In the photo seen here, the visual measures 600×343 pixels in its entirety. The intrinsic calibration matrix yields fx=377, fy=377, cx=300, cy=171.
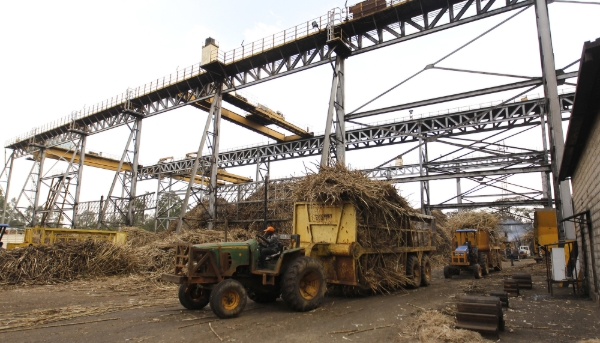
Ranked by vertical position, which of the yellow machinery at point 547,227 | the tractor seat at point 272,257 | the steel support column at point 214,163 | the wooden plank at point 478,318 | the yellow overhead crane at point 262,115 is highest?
the yellow overhead crane at point 262,115

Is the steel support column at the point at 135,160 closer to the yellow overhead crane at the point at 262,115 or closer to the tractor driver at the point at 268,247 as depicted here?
the yellow overhead crane at the point at 262,115

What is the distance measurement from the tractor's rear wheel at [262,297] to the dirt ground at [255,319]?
0.15 metres

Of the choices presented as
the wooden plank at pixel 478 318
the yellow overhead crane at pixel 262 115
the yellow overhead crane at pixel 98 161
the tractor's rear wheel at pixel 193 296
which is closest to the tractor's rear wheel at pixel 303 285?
the tractor's rear wheel at pixel 193 296

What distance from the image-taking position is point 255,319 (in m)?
6.65

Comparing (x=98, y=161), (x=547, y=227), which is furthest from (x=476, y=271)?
(x=98, y=161)

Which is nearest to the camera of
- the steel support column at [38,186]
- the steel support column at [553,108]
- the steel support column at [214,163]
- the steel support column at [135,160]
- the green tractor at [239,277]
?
the green tractor at [239,277]

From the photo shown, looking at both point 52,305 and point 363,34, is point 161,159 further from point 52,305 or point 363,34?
point 52,305

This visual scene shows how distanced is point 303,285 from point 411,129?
1836 cm

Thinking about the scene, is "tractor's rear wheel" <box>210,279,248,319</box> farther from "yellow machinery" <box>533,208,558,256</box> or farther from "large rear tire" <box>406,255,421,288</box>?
"yellow machinery" <box>533,208,558,256</box>

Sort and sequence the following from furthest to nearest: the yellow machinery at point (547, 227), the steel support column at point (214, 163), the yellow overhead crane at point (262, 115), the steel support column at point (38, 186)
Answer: the steel support column at point (38, 186) < the yellow overhead crane at point (262, 115) < the steel support column at point (214, 163) < the yellow machinery at point (547, 227)

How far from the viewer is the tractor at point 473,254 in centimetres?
1577

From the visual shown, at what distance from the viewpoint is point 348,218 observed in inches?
356

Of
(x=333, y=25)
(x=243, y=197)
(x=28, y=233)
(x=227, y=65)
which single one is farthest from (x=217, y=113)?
(x=28, y=233)

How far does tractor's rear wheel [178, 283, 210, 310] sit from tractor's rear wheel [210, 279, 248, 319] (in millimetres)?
919
